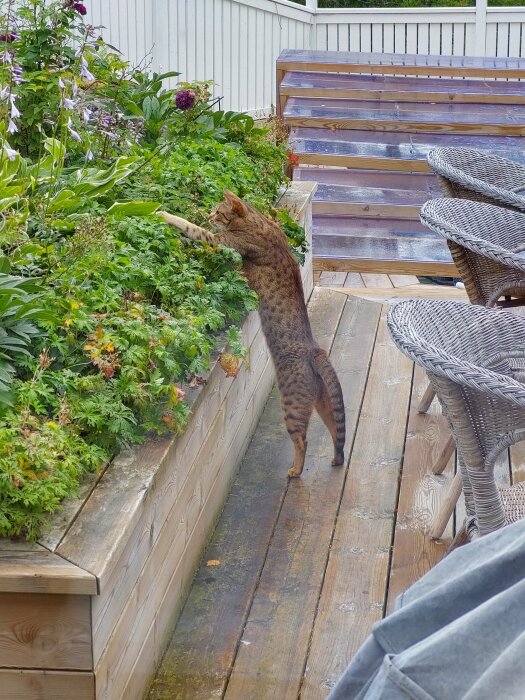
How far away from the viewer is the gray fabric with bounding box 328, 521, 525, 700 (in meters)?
1.05

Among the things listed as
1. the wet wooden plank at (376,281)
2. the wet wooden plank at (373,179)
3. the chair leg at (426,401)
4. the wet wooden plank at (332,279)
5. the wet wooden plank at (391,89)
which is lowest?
the wet wooden plank at (332,279)

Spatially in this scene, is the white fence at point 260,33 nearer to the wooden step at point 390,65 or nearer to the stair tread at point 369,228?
the wooden step at point 390,65

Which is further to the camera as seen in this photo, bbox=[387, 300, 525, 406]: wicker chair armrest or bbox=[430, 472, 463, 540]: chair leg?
bbox=[430, 472, 463, 540]: chair leg

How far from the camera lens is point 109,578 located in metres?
2.44

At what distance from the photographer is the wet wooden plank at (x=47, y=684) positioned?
242 cm

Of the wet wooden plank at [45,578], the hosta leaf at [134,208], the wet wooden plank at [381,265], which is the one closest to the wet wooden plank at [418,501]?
the wet wooden plank at [45,578]

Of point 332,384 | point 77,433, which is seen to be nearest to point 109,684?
point 77,433

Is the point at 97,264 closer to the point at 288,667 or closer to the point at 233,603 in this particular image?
the point at 233,603

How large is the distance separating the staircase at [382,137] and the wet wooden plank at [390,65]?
0.01m

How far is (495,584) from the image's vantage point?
118cm

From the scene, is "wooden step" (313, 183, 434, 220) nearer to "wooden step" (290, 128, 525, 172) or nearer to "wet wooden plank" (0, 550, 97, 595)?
"wooden step" (290, 128, 525, 172)

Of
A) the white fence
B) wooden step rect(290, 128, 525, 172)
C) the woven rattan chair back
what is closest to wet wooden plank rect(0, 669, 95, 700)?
the woven rattan chair back

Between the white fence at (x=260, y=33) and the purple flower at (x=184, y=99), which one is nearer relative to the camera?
the purple flower at (x=184, y=99)

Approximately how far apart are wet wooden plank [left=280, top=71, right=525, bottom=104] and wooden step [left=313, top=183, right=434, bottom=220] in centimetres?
136
